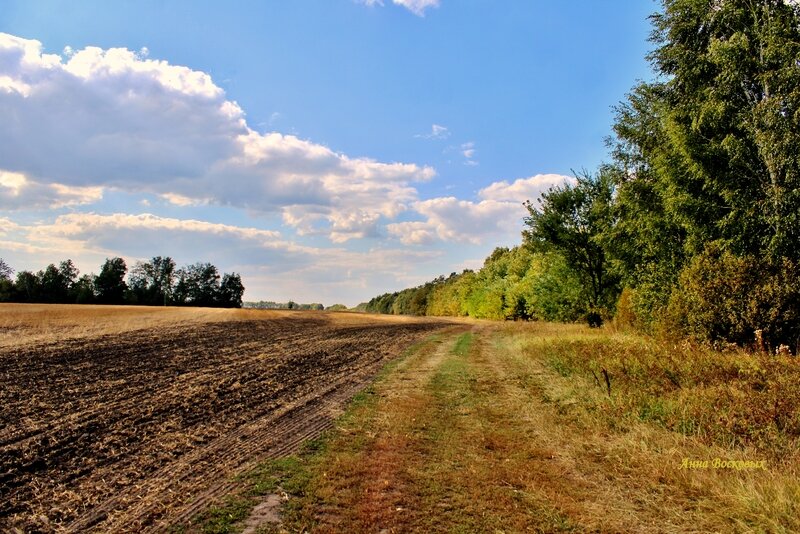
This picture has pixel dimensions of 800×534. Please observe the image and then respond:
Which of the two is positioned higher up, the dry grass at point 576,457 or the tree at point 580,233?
the tree at point 580,233

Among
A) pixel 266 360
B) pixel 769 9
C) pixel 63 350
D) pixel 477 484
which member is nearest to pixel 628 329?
pixel 769 9

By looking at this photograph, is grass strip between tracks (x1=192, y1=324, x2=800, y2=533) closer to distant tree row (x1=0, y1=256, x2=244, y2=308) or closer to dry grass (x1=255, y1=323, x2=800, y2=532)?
dry grass (x1=255, y1=323, x2=800, y2=532)

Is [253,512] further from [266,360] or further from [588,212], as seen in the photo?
[588,212]

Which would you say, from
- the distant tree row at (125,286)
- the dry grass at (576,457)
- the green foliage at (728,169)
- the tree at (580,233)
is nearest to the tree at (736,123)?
the green foliage at (728,169)

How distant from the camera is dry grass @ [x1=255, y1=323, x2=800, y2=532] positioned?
456 cm

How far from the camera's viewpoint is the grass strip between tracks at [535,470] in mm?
4523

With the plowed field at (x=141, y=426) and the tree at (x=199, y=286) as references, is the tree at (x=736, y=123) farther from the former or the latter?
the tree at (x=199, y=286)

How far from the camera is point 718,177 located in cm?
1516

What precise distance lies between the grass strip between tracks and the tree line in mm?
3104

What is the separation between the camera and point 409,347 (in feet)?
77.7

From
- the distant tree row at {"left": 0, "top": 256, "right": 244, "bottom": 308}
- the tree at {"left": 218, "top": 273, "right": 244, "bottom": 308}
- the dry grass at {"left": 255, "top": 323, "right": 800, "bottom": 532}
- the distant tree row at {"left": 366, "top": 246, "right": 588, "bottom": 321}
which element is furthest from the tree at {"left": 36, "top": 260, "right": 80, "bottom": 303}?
the dry grass at {"left": 255, "top": 323, "right": 800, "bottom": 532}

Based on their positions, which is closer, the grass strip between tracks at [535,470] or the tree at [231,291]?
the grass strip between tracks at [535,470]

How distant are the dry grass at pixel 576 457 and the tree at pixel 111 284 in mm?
110667

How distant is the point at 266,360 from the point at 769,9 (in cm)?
2210
